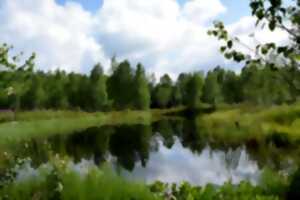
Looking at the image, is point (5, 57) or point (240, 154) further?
point (240, 154)

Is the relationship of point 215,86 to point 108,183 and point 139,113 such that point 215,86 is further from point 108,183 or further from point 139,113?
point 108,183

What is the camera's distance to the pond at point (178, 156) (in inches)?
798

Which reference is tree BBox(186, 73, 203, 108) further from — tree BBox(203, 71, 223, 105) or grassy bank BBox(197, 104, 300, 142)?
grassy bank BBox(197, 104, 300, 142)

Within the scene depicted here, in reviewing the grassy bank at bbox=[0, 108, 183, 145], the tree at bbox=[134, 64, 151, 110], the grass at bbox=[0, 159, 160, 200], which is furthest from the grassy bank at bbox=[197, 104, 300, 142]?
the tree at bbox=[134, 64, 151, 110]

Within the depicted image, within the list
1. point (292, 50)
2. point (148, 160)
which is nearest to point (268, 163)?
point (148, 160)

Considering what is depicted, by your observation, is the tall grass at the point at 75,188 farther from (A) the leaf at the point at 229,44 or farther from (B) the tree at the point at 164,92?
(B) the tree at the point at 164,92

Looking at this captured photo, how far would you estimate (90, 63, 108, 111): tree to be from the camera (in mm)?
78375

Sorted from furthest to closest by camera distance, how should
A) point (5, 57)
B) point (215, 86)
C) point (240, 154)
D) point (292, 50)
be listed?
point (215, 86) → point (240, 154) → point (5, 57) → point (292, 50)

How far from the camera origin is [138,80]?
85250 millimetres

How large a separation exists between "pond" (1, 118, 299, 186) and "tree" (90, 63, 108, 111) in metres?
39.5

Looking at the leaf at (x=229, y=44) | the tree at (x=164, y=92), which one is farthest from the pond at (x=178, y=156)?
the tree at (x=164, y=92)

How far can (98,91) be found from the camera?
78125 mm

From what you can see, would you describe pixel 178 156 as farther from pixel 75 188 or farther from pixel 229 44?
pixel 229 44

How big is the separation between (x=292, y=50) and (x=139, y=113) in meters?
78.1
